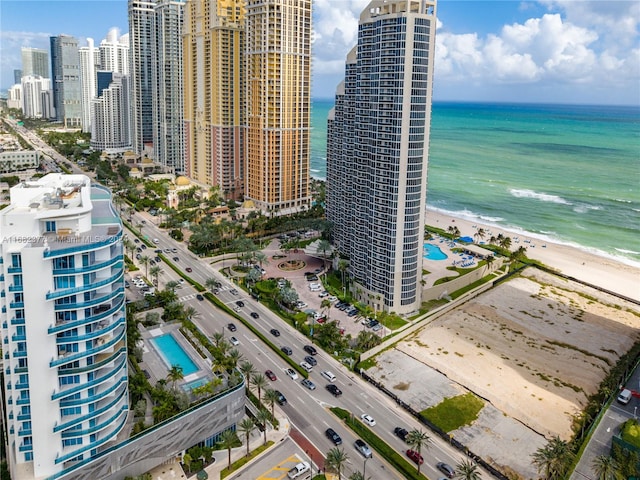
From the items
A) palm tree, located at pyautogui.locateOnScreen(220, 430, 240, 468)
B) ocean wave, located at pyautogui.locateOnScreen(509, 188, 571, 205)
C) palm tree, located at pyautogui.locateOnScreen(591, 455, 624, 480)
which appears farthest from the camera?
ocean wave, located at pyautogui.locateOnScreen(509, 188, 571, 205)

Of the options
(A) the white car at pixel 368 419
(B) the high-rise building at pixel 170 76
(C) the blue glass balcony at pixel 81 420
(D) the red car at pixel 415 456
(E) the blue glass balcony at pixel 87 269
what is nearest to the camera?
(E) the blue glass balcony at pixel 87 269

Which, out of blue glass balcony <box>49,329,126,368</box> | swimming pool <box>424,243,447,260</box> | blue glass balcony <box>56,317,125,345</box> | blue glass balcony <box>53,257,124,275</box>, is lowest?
swimming pool <box>424,243,447,260</box>

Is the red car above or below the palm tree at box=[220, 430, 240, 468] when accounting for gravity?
below

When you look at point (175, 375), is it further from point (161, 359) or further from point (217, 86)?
point (217, 86)

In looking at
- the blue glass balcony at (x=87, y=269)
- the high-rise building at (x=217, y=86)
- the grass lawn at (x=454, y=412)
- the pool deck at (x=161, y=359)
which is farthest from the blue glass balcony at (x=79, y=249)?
the high-rise building at (x=217, y=86)

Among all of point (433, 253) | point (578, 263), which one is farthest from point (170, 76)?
point (578, 263)

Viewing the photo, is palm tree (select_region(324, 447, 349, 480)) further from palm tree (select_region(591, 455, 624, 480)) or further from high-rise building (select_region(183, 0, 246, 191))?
high-rise building (select_region(183, 0, 246, 191))

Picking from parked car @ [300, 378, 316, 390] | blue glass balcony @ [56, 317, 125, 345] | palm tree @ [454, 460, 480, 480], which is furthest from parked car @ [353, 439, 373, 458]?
blue glass balcony @ [56, 317, 125, 345]

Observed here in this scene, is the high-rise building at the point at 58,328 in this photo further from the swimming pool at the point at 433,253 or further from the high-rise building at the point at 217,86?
the high-rise building at the point at 217,86
